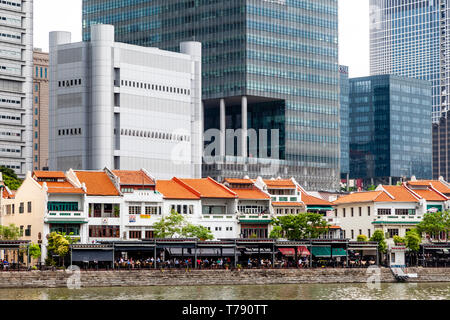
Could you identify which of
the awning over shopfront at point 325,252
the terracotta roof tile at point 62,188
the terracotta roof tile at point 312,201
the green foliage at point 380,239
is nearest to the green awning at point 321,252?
the awning over shopfront at point 325,252

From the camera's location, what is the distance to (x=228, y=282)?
405 feet

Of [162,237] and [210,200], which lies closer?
[162,237]

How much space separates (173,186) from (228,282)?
1416 inches

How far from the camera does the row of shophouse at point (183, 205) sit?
136m

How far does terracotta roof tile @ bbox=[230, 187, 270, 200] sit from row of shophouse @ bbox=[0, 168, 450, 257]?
0.55 ft

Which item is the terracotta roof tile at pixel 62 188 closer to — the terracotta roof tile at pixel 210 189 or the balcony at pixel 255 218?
the terracotta roof tile at pixel 210 189

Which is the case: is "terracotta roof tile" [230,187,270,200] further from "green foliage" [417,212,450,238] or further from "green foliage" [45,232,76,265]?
"green foliage" [45,232,76,265]

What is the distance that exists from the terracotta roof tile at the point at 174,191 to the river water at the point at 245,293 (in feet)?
105

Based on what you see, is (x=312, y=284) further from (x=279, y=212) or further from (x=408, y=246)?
(x=279, y=212)

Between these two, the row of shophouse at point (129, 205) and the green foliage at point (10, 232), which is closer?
the green foliage at point (10, 232)

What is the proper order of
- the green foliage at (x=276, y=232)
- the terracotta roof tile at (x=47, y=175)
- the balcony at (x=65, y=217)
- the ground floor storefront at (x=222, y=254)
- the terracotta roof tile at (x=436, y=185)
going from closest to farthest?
the ground floor storefront at (x=222, y=254), the balcony at (x=65, y=217), the terracotta roof tile at (x=47, y=175), the green foliage at (x=276, y=232), the terracotta roof tile at (x=436, y=185)
